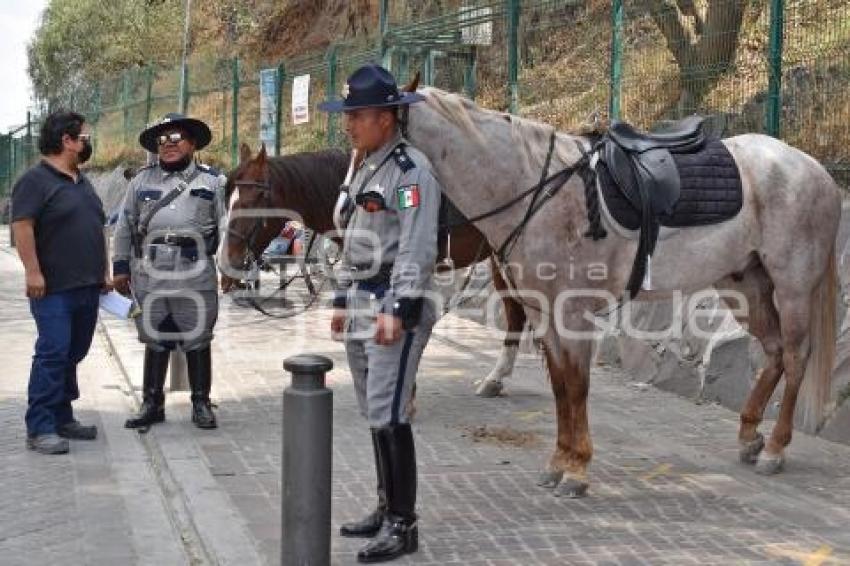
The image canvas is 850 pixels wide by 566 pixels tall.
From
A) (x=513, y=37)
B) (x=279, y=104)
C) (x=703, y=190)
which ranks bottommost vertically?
(x=703, y=190)

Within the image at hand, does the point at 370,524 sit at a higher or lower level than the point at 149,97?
lower

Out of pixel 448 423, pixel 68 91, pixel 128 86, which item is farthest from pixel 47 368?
pixel 68 91

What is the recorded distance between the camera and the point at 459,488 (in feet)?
19.5

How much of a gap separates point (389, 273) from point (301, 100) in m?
12.5

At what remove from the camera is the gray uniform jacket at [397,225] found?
4496 millimetres

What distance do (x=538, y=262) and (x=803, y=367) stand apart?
5.99ft

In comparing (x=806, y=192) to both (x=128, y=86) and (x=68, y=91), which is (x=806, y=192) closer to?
(x=128, y=86)

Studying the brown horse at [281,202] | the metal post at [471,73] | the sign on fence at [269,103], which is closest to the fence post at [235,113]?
the sign on fence at [269,103]

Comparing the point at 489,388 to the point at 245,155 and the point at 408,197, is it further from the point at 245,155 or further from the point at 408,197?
the point at 408,197

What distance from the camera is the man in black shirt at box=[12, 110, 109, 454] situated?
22.0 ft

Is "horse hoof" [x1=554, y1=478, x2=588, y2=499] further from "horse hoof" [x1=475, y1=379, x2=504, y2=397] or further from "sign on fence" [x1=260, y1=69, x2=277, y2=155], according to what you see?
"sign on fence" [x1=260, y1=69, x2=277, y2=155]

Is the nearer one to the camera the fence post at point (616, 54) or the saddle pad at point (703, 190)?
the saddle pad at point (703, 190)

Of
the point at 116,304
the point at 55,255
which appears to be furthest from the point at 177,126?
the point at 116,304

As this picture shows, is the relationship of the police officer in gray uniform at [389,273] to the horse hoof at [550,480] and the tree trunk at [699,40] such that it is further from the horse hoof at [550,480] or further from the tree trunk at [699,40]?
the tree trunk at [699,40]
